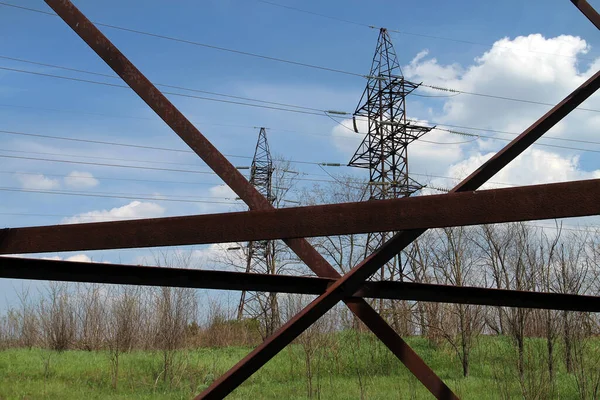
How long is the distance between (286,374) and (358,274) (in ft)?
33.0

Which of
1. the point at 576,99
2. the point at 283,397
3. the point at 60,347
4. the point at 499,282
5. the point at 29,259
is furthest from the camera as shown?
the point at 60,347

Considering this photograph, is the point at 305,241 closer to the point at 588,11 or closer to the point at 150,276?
the point at 150,276

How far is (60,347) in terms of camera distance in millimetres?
13656

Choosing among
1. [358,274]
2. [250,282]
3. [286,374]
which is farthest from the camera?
[286,374]

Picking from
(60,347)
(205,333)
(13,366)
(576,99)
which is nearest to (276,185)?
(205,333)

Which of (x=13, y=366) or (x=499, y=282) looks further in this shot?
(x=13, y=366)

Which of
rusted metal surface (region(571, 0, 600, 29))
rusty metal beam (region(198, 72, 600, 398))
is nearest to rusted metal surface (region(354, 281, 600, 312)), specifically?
rusty metal beam (region(198, 72, 600, 398))

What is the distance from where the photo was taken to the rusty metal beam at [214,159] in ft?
7.93

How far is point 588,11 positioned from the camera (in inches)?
115

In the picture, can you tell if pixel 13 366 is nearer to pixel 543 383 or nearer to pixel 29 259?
pixel 543 383

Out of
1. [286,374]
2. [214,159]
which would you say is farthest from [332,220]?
[286,374]

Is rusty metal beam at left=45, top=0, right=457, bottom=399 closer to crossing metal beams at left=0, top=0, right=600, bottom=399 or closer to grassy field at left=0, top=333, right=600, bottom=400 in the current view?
crossing metal beams at left=0, top=0, right=600, bottom=399

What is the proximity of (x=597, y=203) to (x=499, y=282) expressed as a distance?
9368 mm

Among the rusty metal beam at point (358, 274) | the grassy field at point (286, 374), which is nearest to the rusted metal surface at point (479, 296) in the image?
the rusty metal beam at point (358, 274)
